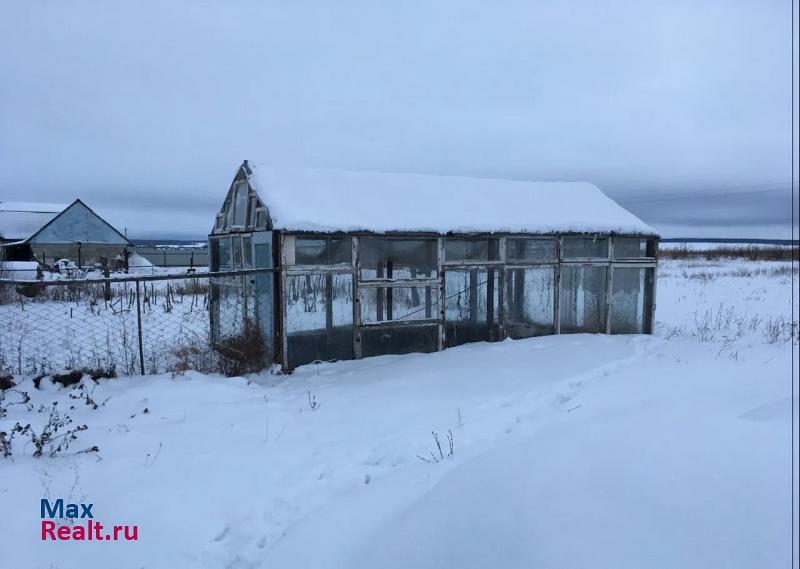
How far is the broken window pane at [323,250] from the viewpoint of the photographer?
848cm

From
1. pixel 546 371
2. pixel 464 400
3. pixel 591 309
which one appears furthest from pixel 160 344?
pixel 591 309

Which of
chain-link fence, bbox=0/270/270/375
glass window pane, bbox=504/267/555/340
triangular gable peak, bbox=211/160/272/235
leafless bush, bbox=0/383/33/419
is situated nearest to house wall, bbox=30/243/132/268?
chain-link fence, bbox=0/270/270/375

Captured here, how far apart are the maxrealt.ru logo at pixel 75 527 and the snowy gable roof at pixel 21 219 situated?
37.9 meters

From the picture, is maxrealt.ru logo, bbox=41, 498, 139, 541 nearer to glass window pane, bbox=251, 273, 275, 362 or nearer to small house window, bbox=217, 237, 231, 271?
glass window pane, bbox=251, 273, 275, 362

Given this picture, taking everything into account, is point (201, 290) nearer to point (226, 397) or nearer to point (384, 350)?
point (384, 350)

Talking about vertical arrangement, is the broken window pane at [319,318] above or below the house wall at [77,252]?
below

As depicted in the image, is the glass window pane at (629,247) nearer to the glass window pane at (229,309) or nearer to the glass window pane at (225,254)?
the glass window pane at (229,309)

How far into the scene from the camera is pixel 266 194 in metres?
8.66

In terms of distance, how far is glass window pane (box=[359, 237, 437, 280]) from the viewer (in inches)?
358

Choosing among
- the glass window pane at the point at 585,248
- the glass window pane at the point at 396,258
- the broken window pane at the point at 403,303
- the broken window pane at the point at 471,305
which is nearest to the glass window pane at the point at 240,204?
the glass window pane at the point at 396,258

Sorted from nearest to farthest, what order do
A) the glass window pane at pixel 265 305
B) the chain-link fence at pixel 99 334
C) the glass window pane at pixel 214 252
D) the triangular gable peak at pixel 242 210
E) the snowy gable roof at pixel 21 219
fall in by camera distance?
1. the chain-link fence at pixel 99 334
2. the glass window pane at pixel 265 305
3. the triangular gable peak at pixel 242 210
4. the glass window pane at pixel 214 252
5. the snowy gable roof at pixel 21 219

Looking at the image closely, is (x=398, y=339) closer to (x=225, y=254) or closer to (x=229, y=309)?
(x=229, y=309)

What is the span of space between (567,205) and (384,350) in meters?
5.65

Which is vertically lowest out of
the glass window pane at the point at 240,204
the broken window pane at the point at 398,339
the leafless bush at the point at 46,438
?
the leafless bush at the point at 46,438
